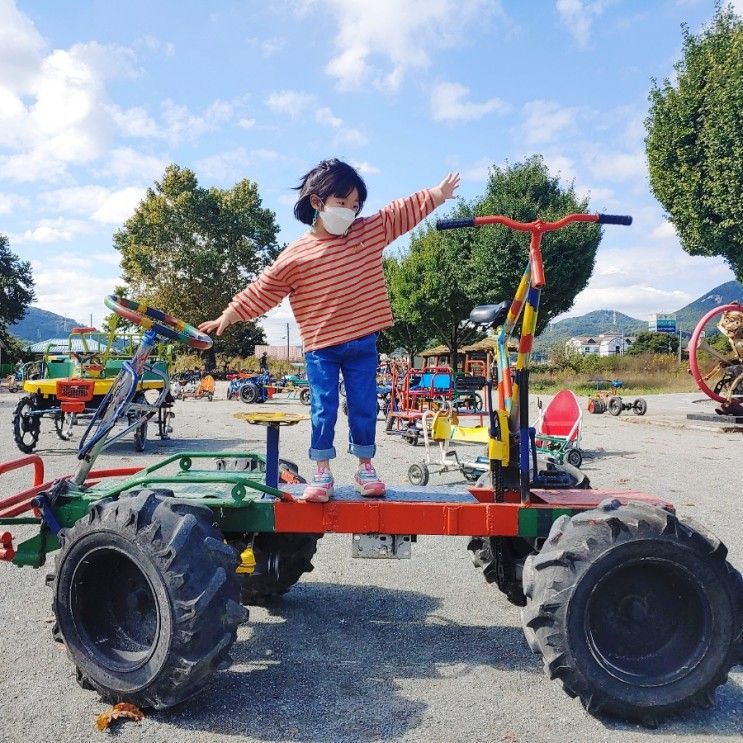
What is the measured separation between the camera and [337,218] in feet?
11.0

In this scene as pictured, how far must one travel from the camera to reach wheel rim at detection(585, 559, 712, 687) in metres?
2.70

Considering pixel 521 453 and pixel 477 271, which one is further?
pixel 477 271

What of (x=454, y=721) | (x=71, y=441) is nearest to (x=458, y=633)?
(x=454, y=721)

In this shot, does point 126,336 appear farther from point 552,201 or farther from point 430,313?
point 430,313

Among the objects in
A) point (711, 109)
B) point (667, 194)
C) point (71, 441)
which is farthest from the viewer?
point (667, 194)

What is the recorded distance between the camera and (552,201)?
1163 inches

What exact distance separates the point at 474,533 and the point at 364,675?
2.72ft

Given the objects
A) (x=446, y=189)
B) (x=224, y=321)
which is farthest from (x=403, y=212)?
(x=224, y=321)

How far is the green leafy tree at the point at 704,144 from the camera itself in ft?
64.4

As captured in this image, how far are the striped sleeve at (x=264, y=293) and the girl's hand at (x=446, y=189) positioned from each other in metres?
0.85

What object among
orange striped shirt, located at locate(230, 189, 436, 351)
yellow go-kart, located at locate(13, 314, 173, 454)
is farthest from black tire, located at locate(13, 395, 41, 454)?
orange striped shirt, located at locate(230, 189, 436, 351)

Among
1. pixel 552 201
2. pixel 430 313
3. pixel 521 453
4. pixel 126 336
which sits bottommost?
pixel 521 453

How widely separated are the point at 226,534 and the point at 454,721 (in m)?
1.42

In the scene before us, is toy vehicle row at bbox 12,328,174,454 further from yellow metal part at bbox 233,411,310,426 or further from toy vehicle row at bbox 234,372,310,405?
toy vehicle row at bbox 234,372,310,405
